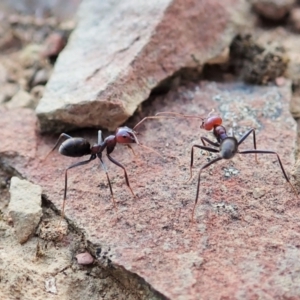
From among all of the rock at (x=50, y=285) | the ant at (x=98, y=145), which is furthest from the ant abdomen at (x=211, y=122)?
the rock at (x=50, y=285)

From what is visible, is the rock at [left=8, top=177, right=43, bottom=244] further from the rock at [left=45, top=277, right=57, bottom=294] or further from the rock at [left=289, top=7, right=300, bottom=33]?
the rock at [left=289, top=7, right=300, bottom=33]

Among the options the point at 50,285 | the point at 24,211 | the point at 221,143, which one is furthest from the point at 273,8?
the point at 50,285

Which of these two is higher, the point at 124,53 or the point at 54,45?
the point at 124,53

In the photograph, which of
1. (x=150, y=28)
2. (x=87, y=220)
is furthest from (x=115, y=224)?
(x=150, y=28)

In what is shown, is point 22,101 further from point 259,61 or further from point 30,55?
point 259,61

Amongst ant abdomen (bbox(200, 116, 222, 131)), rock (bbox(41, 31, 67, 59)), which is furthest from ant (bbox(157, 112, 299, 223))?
rock (bbox(41, 31, 67, 59))

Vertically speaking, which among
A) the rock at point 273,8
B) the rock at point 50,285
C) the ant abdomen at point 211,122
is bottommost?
the rock at point 50,285

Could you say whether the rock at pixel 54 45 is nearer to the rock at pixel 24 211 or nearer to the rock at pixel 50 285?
the rock at pixel 24 211
